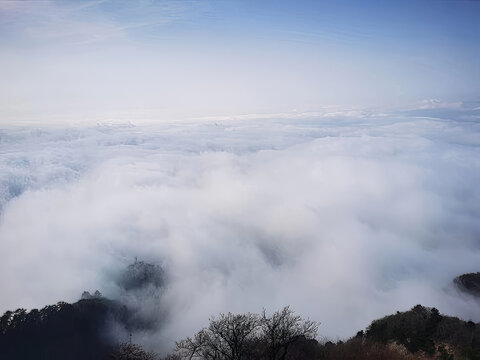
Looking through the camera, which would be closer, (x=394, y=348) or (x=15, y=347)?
(x=394, y=348)

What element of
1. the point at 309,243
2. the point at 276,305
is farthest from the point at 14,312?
the point at 309,243

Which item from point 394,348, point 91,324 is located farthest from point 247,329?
point 91,324

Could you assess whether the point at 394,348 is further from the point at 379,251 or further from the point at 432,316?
the point at 379,251

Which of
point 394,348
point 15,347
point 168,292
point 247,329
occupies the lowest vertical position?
point 168,292

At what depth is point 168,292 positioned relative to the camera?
15275cm

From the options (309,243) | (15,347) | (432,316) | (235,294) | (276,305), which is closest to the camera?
(432,316)

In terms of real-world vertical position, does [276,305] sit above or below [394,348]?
below

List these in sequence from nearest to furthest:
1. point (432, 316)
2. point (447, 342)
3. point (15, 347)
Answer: point (447, 342) → point (432, 316) → point (15, 347)

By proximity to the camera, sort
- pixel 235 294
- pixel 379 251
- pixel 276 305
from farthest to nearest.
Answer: pixel 379 251
pixel 235 294
pixel 276 305

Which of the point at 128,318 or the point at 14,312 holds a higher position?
the point at 14,312

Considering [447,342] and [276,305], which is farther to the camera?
[276,305]

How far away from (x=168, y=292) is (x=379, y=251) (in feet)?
377

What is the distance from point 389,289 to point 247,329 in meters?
121

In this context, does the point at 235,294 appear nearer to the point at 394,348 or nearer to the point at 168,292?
the point at 168,292
